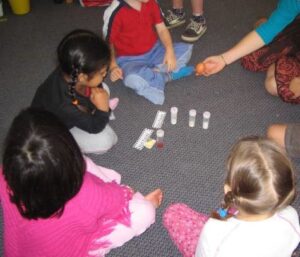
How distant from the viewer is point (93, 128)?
1518 mm

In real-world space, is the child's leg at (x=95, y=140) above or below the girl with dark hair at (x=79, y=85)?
below


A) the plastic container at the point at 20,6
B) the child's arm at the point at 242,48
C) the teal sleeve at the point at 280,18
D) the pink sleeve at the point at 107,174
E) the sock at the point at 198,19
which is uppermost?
the plastic container at the point at 20,6

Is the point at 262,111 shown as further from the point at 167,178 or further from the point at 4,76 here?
the point at 4,76

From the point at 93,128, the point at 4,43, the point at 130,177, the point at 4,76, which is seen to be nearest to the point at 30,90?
the point at 4,76

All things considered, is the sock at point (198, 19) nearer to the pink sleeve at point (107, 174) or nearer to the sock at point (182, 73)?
the sock at point (182, 73)

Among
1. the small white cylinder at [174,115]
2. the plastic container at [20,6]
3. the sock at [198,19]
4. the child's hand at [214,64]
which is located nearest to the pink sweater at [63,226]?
the small white cylinder at [174,115]

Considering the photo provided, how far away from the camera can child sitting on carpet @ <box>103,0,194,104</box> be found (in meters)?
1.91

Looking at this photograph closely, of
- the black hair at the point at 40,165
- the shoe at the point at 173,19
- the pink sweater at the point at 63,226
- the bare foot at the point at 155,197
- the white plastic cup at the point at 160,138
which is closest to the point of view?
the black hair at the point at 40,165

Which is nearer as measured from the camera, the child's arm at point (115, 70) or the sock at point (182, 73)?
the child's arm at point (115, 70)

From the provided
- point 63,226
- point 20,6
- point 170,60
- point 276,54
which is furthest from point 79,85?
point 20,6

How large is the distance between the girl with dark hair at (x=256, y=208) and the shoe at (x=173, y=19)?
1716 mm

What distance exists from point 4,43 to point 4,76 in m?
0.39

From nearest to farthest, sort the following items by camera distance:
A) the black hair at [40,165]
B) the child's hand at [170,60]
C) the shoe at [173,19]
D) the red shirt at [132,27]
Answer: the black hair at [40,165]
the red shirt at [132,27]
the child's hand at [170,60]
the shoe at [173,19]

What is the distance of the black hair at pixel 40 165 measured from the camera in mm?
844
